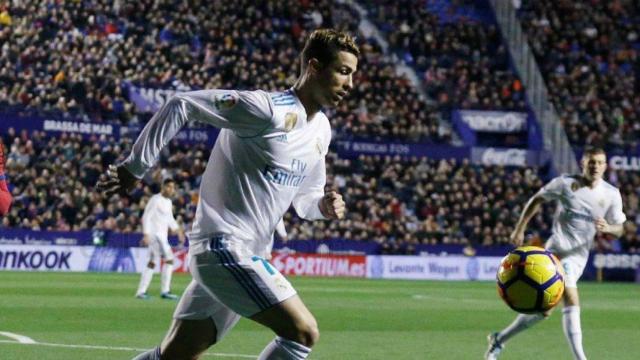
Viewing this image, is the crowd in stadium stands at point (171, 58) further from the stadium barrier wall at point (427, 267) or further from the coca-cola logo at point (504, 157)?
the stadium barrier wall at point (427, 267)

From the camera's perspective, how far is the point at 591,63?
46750 mm

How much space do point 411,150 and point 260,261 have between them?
3594 cm

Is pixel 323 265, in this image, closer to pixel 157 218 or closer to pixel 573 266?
pixel 157 218

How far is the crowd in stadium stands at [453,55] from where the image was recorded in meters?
45.0

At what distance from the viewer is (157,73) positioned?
37969 millimetres

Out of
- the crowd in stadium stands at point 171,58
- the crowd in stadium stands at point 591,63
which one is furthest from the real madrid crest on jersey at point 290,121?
the crowd in stadium stands at point 591,63

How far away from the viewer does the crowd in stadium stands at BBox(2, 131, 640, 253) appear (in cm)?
3434

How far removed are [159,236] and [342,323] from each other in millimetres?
6713

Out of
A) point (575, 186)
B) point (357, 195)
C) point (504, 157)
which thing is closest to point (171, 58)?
point (357, 195)

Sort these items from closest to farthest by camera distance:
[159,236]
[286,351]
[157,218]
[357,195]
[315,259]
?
[286,351]
[159,236]
[157,218]
[315,259]
[357,195]

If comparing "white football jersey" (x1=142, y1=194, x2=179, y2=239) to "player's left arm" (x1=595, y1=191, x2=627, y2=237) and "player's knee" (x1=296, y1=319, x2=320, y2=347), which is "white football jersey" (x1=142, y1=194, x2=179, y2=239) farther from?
"player's knee" (x1=296, y1=319, x2=320, y2=347)

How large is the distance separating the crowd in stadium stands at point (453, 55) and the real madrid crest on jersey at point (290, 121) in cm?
3816

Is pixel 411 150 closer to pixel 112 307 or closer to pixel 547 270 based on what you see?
pixel 112 307

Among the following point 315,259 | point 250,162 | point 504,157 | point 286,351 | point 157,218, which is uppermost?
point 250,162
